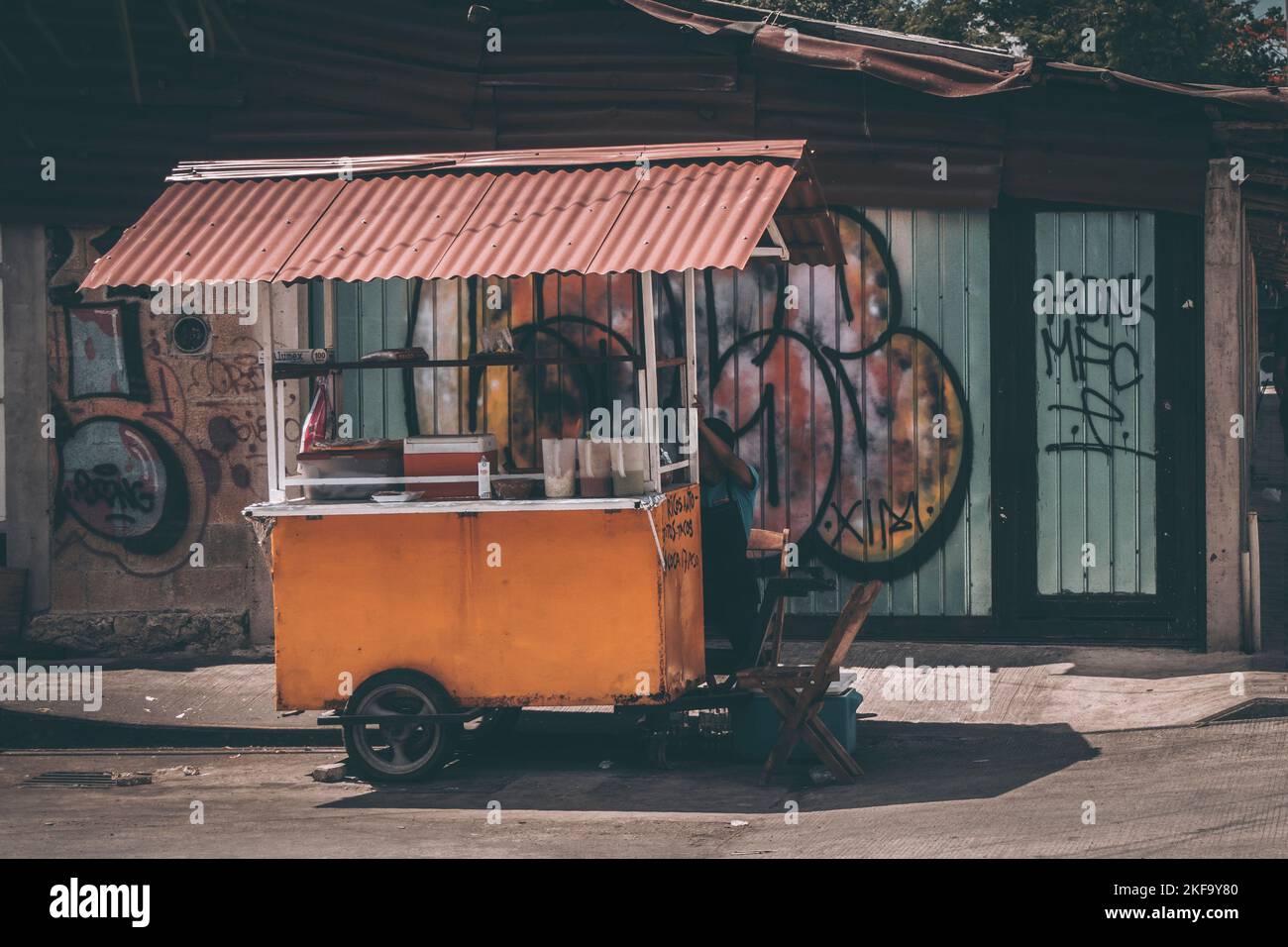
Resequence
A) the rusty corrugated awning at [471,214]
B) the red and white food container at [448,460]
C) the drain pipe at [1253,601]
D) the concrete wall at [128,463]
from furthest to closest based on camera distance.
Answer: the concrete wall at [128,463]
the drain pipe at [1253,601]
the red and white food container at [448,460]
the rusty corrugated awning at [471,214]

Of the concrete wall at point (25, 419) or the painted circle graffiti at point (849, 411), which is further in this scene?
the concrete wall at point (25, 419)

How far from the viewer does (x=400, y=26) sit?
12.1 metres

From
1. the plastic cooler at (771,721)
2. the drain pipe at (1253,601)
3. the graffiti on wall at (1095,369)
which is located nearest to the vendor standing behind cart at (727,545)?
the plastic cooler at (771,721)

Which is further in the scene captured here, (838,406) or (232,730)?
(838,406)

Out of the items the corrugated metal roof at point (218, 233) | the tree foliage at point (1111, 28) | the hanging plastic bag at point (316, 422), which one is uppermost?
the tree foliage at point (1111, 28)

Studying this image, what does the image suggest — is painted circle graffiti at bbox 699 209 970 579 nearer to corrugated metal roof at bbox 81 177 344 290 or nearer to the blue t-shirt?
the blue t-shirt

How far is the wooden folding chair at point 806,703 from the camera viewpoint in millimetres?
8680

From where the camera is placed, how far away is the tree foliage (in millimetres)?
28438

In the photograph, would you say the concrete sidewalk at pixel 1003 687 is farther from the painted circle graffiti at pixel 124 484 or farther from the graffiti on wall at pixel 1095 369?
the graffiti on wall at pixel 1095 369

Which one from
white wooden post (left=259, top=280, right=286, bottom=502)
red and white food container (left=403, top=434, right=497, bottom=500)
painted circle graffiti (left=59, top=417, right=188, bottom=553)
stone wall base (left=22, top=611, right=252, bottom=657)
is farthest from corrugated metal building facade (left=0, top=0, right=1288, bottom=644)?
red and white food container (left=403, top=434, right=497, bottom=500)

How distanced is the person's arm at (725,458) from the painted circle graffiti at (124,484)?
4564 millimetres

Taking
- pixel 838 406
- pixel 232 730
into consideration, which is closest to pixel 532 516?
pixel 232 730

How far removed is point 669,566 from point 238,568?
4.59 meters

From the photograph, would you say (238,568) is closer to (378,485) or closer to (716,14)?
(378,485)
